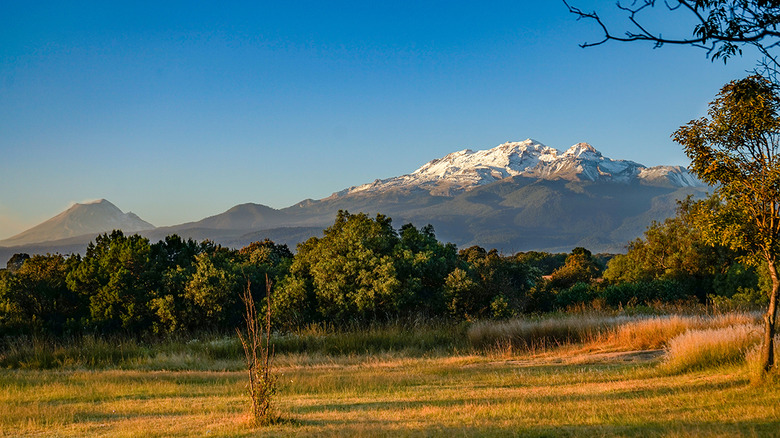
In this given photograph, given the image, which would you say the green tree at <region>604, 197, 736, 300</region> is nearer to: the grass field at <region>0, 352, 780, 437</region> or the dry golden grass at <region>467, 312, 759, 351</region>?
the dry golden grass at <region>467, 312, 759, 351</region>

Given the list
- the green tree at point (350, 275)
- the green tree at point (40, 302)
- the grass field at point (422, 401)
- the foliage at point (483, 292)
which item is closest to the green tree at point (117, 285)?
the green tree at point (40, 302)

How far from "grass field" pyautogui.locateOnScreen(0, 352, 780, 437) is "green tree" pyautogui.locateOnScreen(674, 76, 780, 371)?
2.48 m

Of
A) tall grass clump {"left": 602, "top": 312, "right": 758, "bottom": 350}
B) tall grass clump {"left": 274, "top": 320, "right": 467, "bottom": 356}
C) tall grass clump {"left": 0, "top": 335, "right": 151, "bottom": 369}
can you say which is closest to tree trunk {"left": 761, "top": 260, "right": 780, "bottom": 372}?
tall grass clump {"left": 602, "top": 312, "right": 758, "bottom": 350}

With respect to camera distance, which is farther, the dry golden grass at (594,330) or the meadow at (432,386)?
the dry golden grass at (594,330)

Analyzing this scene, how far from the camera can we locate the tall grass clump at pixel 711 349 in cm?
1414

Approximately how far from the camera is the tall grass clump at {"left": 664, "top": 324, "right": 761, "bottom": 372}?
14.1m

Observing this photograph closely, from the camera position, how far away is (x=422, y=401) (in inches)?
477

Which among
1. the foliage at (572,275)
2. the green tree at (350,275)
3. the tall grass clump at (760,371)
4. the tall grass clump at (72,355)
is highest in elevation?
the green tree at (350,275)

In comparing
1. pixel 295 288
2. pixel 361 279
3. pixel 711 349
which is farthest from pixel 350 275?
pixel 711 349

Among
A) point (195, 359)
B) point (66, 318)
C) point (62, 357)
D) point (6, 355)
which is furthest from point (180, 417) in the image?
point (66, 318)

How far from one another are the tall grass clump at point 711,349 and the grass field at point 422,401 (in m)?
0.48

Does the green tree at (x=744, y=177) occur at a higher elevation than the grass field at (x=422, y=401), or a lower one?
higher

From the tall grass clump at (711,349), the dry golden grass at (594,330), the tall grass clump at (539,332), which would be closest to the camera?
the tall grass clump at (711,349)

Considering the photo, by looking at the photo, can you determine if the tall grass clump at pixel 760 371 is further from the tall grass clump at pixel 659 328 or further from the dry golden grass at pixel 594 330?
the dry golden grass at pixel 594 330
